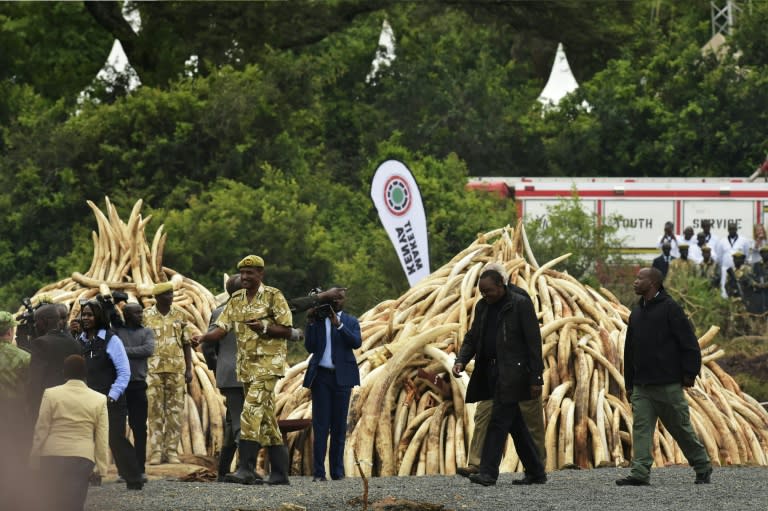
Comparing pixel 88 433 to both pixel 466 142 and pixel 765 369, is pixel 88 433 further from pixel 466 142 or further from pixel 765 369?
pixel 466 142

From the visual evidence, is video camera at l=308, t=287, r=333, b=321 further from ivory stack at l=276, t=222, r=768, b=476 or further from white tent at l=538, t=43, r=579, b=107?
white tent at l=538, t=43, r=579, b=107

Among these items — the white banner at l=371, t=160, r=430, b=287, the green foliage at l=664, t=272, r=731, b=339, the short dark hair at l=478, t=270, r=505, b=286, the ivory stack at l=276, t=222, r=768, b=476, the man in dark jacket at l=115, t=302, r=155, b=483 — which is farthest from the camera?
the green foliage at l=664, t=272, r=731, b=339

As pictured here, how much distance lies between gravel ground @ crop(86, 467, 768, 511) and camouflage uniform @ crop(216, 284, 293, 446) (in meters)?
0.48

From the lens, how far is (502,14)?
3438cm

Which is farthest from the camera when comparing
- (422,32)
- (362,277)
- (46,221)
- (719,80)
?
(422,32)

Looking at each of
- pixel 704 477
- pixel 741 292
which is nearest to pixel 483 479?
pixel 704 477

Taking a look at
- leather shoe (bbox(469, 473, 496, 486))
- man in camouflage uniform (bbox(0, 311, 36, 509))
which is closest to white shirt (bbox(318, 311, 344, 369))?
leather shoe (bbox(469, 473, 496, 486))

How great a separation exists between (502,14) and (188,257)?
11.6 metres

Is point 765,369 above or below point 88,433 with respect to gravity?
above

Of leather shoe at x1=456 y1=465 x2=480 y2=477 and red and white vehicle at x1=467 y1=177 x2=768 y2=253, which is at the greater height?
red and white vehicle at x1=467 y1=177 x2=768 y2=253

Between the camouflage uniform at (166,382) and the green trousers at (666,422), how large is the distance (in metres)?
4.62

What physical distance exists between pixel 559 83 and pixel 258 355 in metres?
32.2

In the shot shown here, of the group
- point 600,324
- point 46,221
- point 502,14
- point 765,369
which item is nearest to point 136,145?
point 46,221

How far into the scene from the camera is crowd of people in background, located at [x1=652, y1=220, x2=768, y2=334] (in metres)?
24.0
